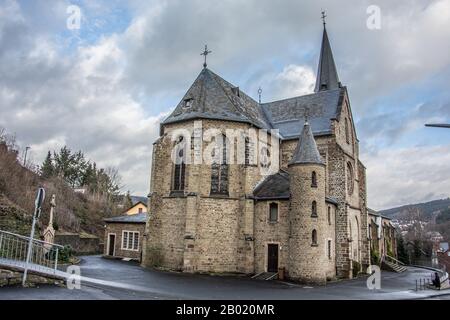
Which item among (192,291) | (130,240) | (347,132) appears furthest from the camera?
(130,240)

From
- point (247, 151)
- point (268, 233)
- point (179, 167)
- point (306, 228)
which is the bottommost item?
point (268, 233)

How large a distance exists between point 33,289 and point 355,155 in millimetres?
28933

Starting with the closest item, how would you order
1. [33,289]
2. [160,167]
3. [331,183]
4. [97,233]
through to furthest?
[33,289], [160,167], [331,183], [97,233]

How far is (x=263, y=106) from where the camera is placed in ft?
116

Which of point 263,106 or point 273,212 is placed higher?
point 263,106

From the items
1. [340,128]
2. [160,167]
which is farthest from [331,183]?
[160,167]

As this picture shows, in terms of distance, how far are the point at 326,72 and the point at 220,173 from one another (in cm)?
2102

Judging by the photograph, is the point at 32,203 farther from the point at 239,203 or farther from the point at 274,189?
the point at 274,189

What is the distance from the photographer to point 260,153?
87.6ft

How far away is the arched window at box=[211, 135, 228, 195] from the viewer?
24188 millimetres

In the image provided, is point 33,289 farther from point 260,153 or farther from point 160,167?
point 260,153

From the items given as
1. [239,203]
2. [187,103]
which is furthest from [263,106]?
[239,203]

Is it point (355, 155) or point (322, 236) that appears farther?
point (355, 155)

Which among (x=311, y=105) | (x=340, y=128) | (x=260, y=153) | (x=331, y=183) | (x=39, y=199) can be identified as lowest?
(x=39, y=199)
